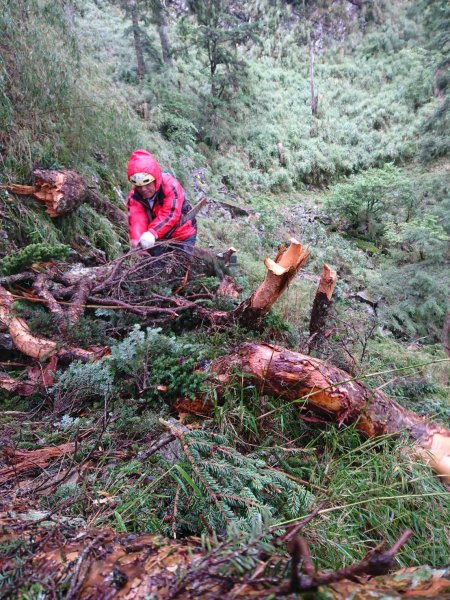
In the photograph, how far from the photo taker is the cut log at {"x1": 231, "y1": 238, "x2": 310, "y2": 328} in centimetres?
271

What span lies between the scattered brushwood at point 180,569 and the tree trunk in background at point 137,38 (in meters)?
16.1

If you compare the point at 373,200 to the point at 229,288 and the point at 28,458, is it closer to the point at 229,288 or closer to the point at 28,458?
the point at 229,288

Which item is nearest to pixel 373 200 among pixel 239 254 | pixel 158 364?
pixel 239 254

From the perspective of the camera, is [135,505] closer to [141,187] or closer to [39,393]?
[39,393]

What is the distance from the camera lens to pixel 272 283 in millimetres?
2768

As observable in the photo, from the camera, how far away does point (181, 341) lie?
276 cm

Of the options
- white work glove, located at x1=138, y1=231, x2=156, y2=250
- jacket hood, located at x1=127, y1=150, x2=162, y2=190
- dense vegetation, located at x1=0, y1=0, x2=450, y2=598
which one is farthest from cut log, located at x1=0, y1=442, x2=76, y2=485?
jacket hood, located at x1=127, y1=150, x2=162, y2=190

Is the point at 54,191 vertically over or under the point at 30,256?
over

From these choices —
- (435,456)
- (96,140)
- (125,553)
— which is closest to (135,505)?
(125,553)

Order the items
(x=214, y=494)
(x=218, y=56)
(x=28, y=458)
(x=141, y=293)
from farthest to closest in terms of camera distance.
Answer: (x=218, y=56)
(x=141, y=293)
(x=28, y=458)
(x=214, y=494)

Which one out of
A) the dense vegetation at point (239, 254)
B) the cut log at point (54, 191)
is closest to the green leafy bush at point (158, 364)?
the dense vegetation at point (239, 254)

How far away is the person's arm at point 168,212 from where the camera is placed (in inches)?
165

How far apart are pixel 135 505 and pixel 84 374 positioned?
107cm

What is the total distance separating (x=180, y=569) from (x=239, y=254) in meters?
6.89
